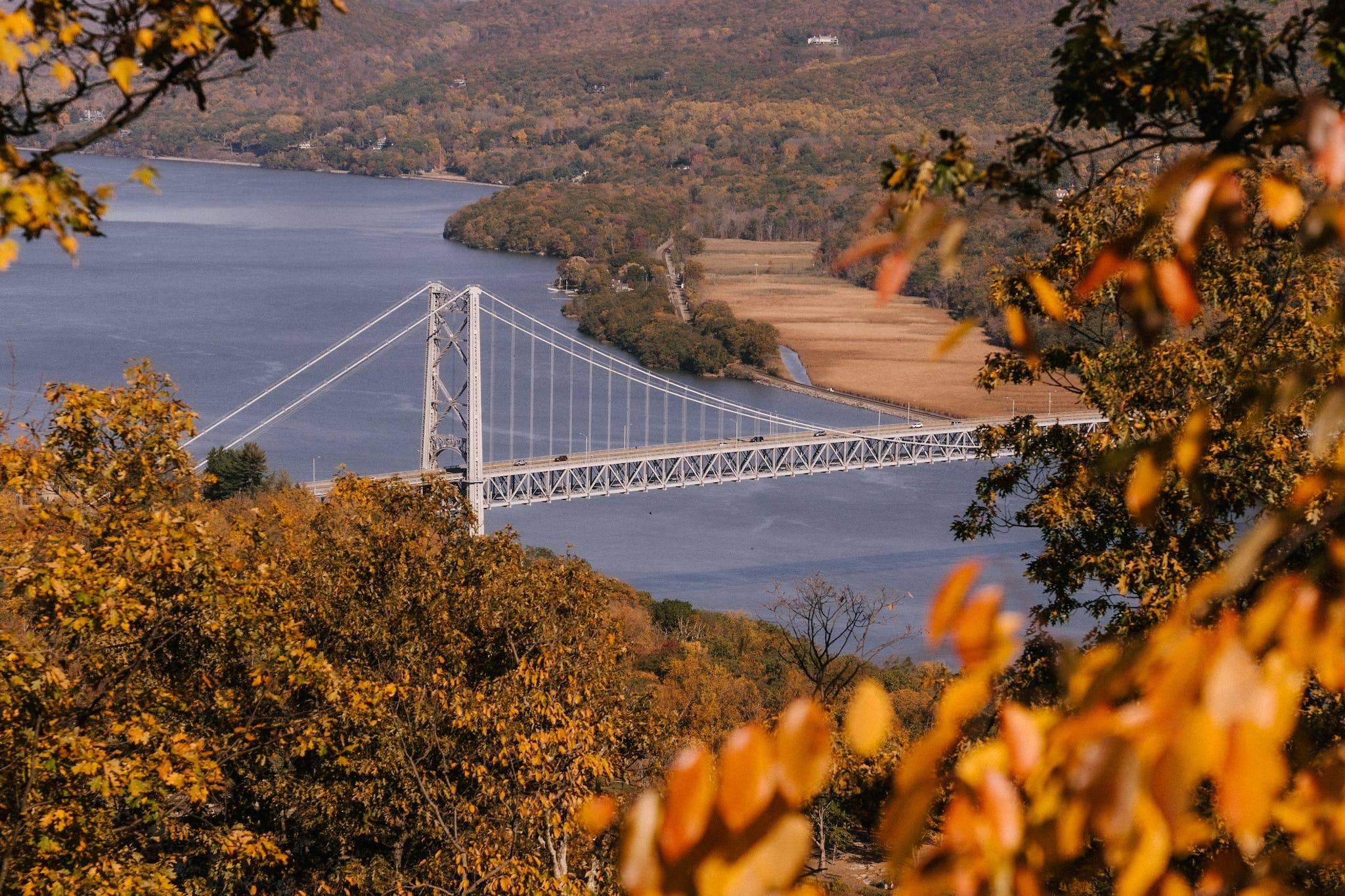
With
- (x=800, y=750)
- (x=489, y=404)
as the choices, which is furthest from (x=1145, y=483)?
(x=489, y=404)

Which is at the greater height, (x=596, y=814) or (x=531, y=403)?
(x=596, y=814)

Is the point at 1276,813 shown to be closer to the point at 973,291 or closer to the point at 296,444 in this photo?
the point at 296,444

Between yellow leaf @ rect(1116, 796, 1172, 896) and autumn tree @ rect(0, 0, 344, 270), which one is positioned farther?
autumn tree @ rect(0, 0, 344, 270)

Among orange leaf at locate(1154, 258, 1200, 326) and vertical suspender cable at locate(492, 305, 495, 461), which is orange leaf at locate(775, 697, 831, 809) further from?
vertical suspender cable at locate(492, 305, 495, 461)

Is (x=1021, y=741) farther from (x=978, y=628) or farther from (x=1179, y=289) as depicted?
(x=1179, y=289)

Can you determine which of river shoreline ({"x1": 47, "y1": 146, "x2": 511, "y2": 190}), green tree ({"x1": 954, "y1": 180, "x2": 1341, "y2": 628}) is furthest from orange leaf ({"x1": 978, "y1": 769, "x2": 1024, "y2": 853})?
river shoreline ({"x1": 47, "y1": 146, "x2": 511, "y2": 190})

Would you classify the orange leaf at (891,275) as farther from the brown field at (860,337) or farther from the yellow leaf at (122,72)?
the brown field at (860,337)
